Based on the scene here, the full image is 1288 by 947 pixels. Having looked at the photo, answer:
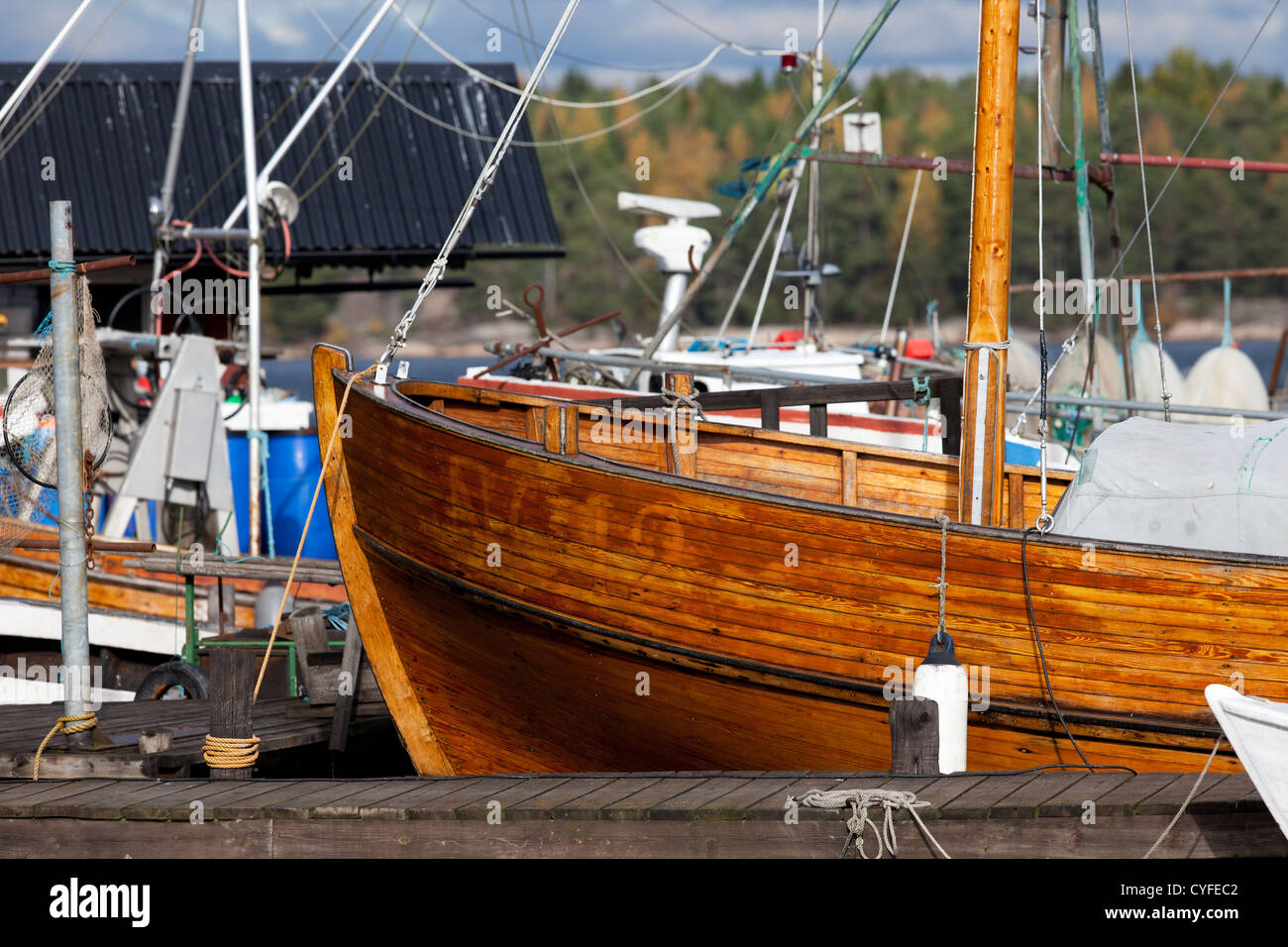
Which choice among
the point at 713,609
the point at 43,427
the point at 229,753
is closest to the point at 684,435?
the point at 713,609

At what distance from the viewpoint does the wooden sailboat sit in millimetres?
7129

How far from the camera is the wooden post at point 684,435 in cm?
891

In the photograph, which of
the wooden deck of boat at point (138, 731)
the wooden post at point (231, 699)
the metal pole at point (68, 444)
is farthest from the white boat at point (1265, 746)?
the metal pole at point (68, 444)

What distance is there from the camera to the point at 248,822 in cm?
648

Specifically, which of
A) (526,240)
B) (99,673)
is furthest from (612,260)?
(99,673)

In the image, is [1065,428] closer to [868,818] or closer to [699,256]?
[699,256]

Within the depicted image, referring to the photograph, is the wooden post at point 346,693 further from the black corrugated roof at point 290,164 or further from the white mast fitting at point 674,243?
the black corrugated roof at point 290,164

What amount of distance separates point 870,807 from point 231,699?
334 centimetres

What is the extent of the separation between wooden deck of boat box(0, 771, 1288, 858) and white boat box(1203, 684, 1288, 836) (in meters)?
0.25

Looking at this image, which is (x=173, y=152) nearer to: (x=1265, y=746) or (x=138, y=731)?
(x=138, y=731)

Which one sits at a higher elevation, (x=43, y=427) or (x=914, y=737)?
(x=43, y=427)

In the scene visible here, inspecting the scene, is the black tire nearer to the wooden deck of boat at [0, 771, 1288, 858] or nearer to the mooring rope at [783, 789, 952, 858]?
the wooden deck of boat at [0, 771, 1288, 858]

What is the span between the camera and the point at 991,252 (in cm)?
779

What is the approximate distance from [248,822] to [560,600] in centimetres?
221
